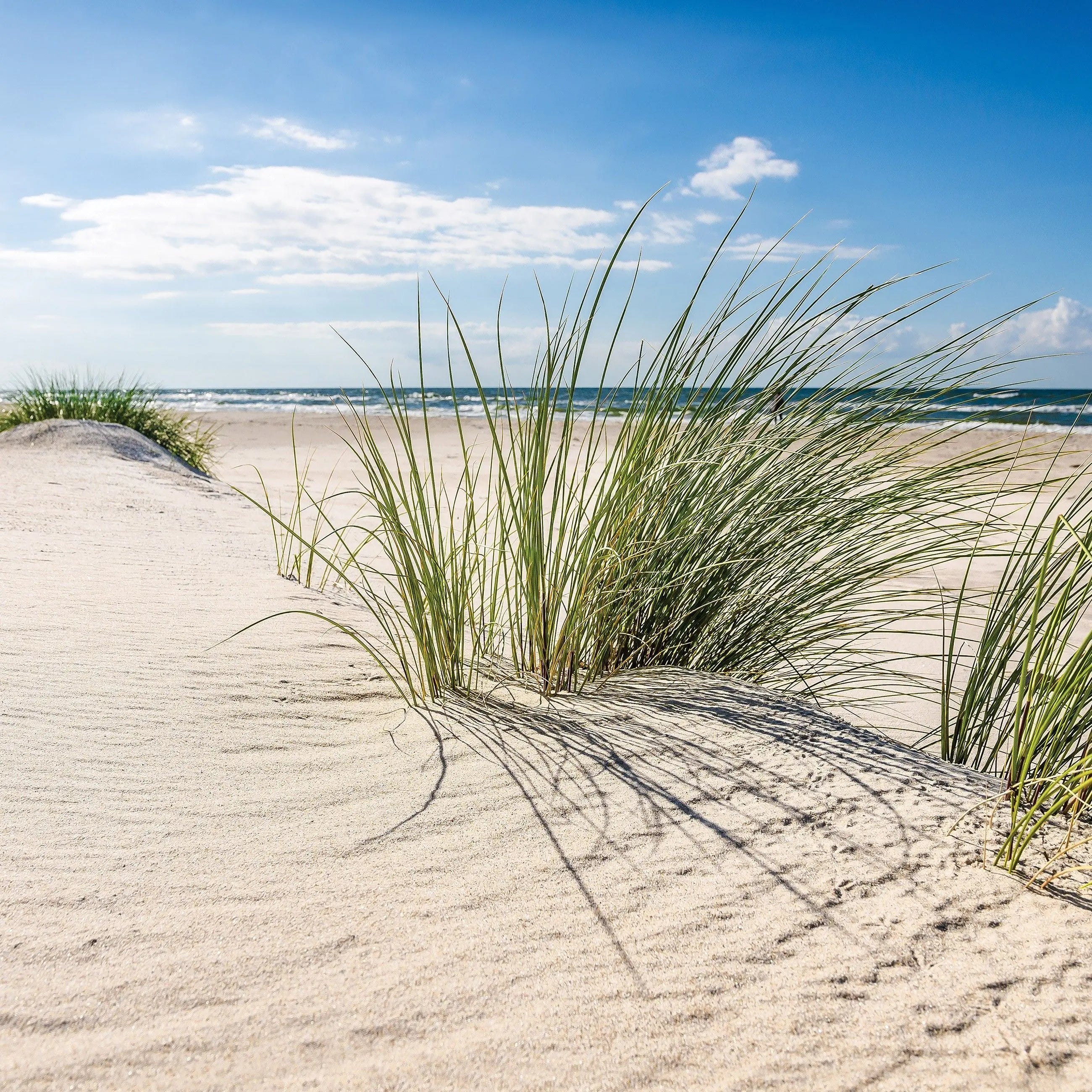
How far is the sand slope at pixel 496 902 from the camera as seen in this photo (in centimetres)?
111

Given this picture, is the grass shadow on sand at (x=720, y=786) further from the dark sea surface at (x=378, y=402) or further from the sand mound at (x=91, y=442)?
the dark sea surface at (x=378, y=402)

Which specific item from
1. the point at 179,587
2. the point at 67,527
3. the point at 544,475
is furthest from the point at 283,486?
the point at 544,475

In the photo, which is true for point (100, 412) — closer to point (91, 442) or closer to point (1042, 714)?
point (91, 442)

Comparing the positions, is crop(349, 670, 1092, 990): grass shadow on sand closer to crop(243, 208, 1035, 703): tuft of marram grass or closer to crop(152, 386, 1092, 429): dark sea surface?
crop(243, 208, 1035, 703): tuft of marram grass

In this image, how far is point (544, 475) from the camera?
2.07m

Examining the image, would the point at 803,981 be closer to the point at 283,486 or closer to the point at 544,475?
the point at 544,475

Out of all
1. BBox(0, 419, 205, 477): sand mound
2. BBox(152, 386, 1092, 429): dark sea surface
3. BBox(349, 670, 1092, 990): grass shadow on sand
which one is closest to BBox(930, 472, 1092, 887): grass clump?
BBox(349, 670, 1092, 990): grass shadow on sand

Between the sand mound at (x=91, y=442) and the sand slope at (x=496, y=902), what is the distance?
184 inches

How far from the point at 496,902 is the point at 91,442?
20.5ft

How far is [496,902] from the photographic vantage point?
138 cm

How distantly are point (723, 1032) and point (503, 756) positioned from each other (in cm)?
77

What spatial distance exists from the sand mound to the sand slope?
468 cm

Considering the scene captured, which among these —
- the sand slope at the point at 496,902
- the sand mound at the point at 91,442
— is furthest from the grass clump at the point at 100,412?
the sand slope at the point at 496,902

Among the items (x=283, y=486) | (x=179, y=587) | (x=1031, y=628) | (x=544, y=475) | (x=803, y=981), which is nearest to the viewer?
(x=803, y=981)
